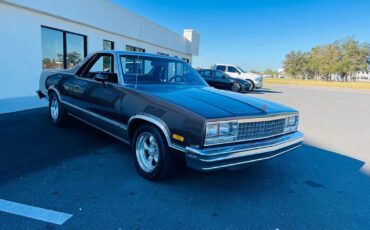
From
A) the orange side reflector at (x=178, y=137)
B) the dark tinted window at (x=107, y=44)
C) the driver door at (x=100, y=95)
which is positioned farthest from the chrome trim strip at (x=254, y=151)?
the dark tinted window at (x=107, y=44)

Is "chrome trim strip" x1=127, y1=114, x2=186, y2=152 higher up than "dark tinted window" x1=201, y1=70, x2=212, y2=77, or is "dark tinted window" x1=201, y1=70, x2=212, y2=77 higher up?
"dark tinted window" x1=201, y1=70, x2=212, y2=77

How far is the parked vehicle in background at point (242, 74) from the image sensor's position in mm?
18969

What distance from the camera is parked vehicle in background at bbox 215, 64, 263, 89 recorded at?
62.2ft

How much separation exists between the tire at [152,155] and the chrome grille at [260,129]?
0.86 m

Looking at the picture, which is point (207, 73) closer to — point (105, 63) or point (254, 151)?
point (105, 63)

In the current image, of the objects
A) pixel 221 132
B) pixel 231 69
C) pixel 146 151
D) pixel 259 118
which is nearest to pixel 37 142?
pixel 146 151

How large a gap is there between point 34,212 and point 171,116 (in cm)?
164

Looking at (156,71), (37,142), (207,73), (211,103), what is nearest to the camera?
(211,103)

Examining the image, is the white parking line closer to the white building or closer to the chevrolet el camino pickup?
the chevrolet el camino pickup

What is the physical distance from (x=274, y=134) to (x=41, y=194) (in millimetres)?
2847

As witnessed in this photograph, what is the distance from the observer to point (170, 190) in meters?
3.16

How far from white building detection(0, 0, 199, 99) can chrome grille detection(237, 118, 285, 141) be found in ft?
12.5

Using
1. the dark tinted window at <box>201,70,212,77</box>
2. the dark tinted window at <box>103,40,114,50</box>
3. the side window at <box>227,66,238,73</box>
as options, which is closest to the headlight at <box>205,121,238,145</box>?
the dark tinted window at <box>103,40,114,50</box>

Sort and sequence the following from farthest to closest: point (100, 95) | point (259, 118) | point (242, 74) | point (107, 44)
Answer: point (242, 74), point (107, 44), point (100, 95), point (259, 118)
